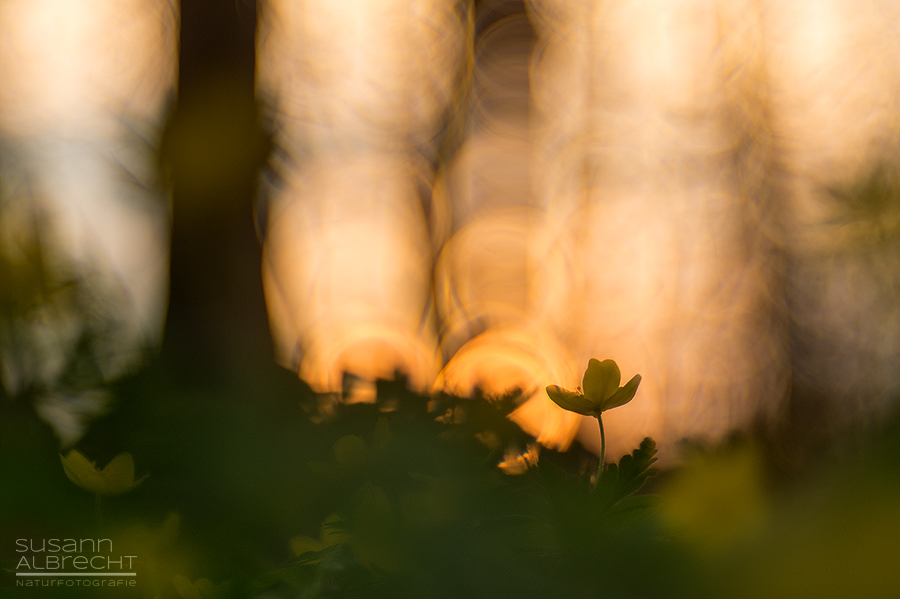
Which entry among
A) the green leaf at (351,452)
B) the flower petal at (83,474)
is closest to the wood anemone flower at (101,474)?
the flower petal at (83,474)

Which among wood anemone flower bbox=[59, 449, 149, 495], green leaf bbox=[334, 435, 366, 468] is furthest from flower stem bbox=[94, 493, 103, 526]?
green leaf bbox=[334, 435, 366, 468]

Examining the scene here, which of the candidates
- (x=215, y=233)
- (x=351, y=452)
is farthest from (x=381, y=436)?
(x=215, y=233)

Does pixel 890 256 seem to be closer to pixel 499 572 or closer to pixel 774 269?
pixel 499 572

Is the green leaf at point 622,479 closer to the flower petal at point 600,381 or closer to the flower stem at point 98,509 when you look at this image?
the flower petal at point 600,381

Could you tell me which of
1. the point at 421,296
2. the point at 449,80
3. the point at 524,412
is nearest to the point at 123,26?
the point at 421,296

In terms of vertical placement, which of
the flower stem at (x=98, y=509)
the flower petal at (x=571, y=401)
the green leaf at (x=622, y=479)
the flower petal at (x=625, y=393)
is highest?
the flower petal at (x=625, y=393)

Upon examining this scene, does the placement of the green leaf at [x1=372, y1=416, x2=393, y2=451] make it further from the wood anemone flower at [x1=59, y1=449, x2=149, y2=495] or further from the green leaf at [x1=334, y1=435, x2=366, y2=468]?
the wood anemone flower at [x1=59, y1=449, x2=149, y2=495]

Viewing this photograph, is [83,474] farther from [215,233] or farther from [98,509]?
[215,233]
